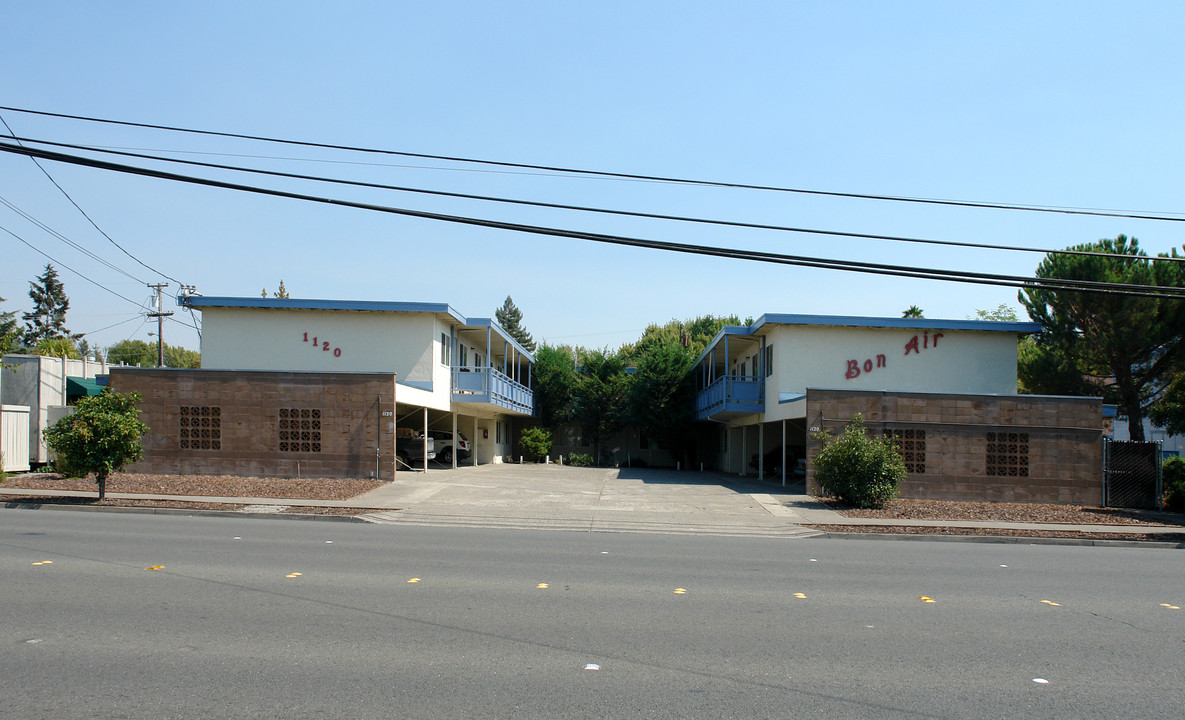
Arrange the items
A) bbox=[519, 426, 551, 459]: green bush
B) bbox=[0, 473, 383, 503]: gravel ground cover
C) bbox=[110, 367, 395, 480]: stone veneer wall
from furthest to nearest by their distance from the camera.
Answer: bbox=[519, 426, 551, 459]: green bush
bbox=[110, 367, 395, 480]: stone veneer wall
bbox=[0, 473, 383, 503]: gravel ground cover

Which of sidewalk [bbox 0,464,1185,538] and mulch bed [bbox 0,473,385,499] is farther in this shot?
mulch bed [bbox 0,473,385,499]

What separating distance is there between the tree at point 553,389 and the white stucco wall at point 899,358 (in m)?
18.7

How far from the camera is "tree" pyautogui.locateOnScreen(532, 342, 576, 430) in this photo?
45438mm

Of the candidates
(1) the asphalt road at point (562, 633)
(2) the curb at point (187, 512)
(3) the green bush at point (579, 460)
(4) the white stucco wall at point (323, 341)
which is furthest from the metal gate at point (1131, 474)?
(3) the green bush at point (579, 460)

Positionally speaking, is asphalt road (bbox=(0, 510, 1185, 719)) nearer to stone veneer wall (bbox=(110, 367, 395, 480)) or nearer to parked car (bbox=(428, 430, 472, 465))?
stone veneer wall (bbox=(110, 367, 395, 480))

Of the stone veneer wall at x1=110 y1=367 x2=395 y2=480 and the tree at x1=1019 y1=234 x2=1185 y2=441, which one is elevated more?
the tree at x1=1019 y1=234 x2=1185 y2=441

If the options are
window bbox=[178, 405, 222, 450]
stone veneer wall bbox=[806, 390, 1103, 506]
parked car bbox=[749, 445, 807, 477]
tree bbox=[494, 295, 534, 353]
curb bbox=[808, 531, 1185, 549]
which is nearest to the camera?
curb bbox=[808, 531, 1185, 549]

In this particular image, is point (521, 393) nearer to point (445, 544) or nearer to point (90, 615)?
point (445, 544)

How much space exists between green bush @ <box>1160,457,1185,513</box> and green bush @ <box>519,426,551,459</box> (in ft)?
86.0

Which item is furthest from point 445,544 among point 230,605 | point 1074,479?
point 1074,479

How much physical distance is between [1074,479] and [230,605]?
2145 cm

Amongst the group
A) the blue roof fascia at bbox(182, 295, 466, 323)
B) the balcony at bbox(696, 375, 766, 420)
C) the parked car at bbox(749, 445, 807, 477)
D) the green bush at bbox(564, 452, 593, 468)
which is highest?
the blue roof fascia at bbox(182, 295, 466, 323)

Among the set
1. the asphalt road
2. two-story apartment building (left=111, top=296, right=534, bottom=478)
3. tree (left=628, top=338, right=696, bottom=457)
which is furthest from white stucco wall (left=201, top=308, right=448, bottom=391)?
the asphalt road

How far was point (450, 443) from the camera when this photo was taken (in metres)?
33.1
